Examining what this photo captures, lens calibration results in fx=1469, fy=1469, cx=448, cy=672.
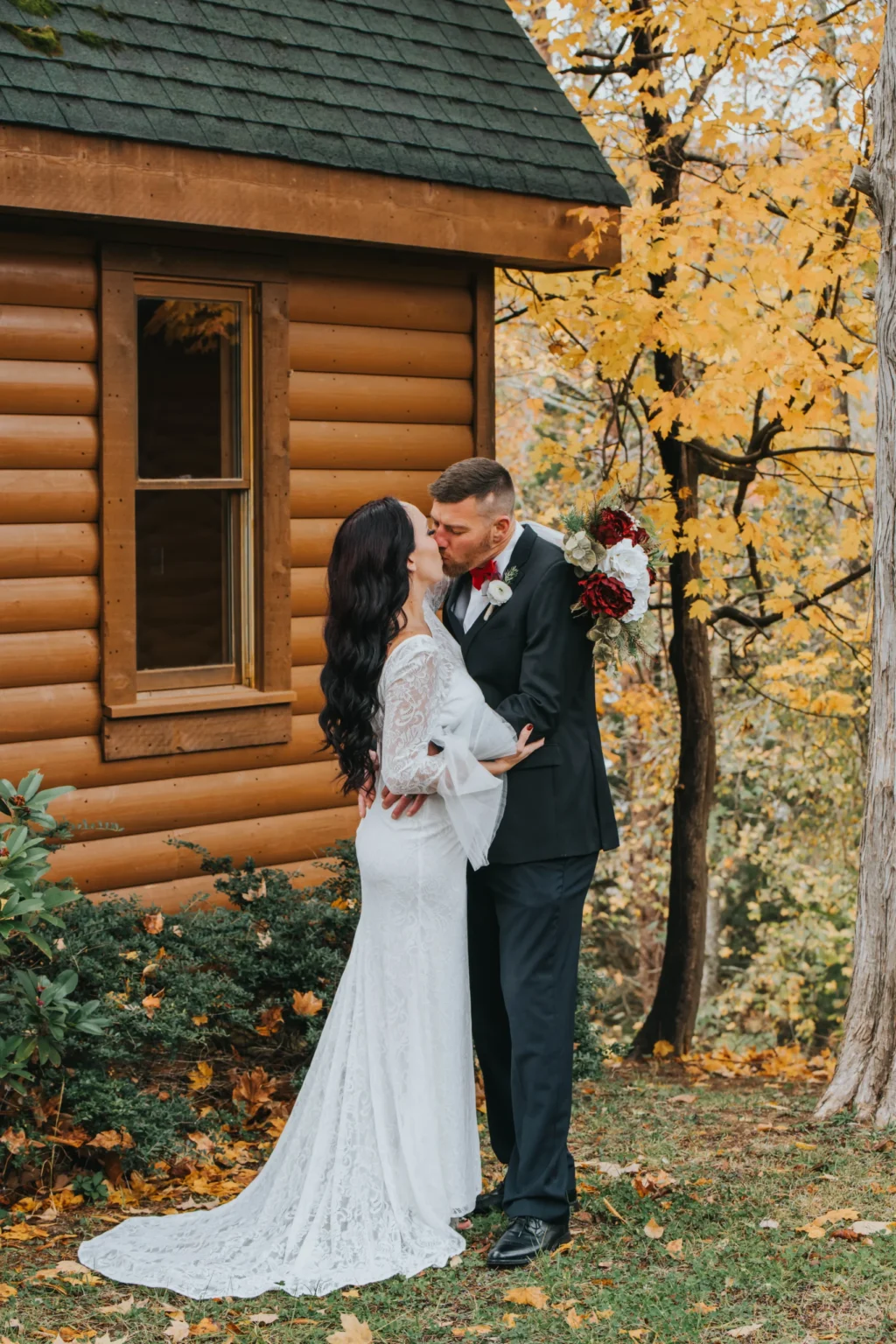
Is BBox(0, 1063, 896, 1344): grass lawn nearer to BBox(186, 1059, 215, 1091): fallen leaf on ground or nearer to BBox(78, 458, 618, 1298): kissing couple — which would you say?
BBox(78, 458, 618, 1298): kissing couple

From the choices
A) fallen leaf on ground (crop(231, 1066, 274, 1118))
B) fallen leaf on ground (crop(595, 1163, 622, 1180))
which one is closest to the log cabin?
fallen leaf on ground (crop(231, 1066, 274, 1118))

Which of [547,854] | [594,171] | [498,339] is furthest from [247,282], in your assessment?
[498,339]

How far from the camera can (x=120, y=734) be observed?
6312mm

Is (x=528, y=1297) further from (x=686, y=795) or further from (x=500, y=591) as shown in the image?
(x=686, y=795)

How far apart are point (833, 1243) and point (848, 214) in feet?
20.6

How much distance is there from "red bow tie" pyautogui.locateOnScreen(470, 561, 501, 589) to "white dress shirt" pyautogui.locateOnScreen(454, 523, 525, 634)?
11 millimetres

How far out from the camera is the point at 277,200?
20.5ft

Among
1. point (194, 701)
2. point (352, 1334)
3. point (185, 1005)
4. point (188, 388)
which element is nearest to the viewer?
point (352, 1334)

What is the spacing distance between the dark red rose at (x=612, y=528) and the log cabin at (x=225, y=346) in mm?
2537

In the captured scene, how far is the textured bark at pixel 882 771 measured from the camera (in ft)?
18.7

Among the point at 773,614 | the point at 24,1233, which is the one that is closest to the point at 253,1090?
the point at 24,1233

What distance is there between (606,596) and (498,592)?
33cm

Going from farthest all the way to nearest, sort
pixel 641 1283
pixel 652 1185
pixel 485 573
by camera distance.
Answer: pixel 652 1185
pixel 485 573
pixel 641 1283

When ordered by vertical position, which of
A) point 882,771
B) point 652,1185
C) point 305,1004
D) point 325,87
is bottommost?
point 652,1185
